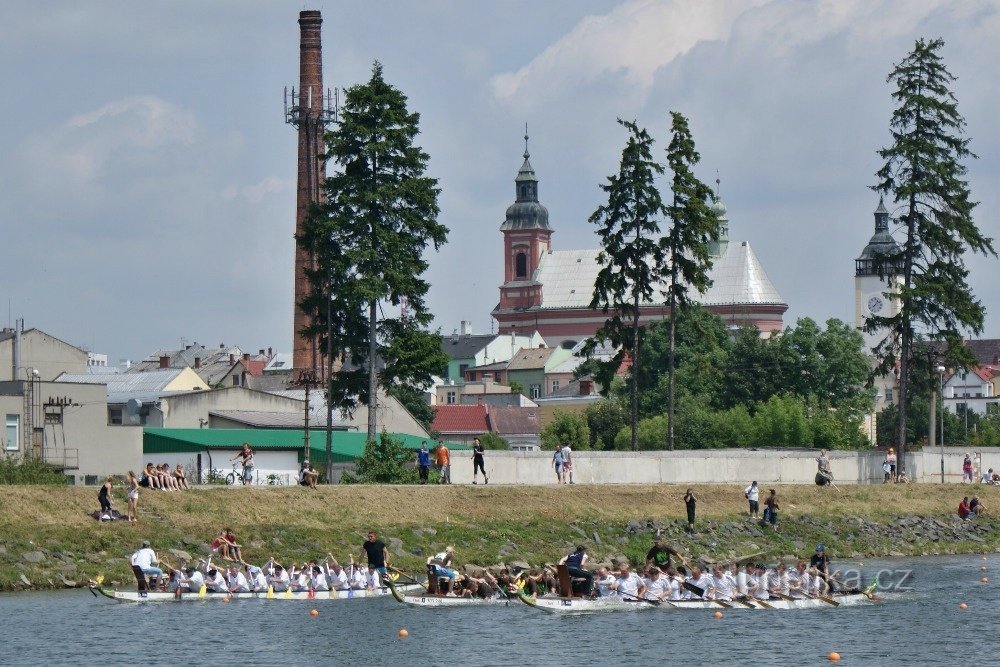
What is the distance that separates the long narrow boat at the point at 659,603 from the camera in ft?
140

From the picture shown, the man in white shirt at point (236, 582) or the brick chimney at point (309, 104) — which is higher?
the brick chimney at point (309, 104)

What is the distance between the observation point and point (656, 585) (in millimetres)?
44188

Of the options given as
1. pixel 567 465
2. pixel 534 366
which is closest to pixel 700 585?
pixel 567 465

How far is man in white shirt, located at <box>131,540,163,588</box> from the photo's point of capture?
4356 centimetres

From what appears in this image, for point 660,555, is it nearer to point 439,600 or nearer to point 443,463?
point 439,600

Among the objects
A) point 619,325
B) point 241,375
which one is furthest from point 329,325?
point 241,375

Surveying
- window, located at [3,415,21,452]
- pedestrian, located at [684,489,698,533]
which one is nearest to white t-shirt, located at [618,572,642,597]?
pedestrian, located at [684,489,698,533]

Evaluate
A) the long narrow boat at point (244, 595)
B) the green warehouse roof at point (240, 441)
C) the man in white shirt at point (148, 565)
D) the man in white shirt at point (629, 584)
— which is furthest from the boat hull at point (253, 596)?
the green warehouse roof at point (240, 441)

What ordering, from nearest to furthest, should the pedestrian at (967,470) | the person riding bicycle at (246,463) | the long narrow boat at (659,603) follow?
the long narrow boat at (659,603)
the person riding bicycle at (246,463)
the pedestrian at (967,470)

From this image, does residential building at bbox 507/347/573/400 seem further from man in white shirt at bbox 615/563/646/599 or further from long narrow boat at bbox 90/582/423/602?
man in white shirt at bbox 615/563/646/599

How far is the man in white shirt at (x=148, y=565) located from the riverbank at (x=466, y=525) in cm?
248

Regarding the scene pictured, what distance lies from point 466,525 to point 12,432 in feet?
67.2

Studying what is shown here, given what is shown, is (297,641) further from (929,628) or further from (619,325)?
(619,325)

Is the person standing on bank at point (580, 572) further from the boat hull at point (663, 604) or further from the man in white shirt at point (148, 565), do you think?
the man in white shirt at point (148, 565)
